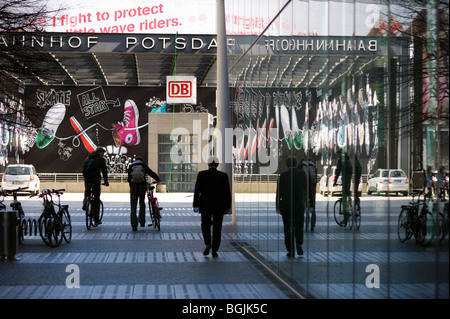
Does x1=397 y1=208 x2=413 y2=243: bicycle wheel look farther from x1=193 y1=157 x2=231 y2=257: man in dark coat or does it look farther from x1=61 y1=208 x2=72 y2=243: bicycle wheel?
x1=61 y1=208 x2=72 y2=243: bicycle wheel

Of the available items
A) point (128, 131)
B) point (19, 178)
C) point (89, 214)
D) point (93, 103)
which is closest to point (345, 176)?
point (89, 214)

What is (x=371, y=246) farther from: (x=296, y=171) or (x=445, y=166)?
(x=296, y=171)

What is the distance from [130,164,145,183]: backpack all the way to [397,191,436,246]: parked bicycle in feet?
39.0

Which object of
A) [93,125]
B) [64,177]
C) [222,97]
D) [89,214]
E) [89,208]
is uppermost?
[93,125]

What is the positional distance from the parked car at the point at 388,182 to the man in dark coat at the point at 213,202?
5.87 m

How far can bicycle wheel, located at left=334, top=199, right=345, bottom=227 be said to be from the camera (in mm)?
6308

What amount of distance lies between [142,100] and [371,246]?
4141cm

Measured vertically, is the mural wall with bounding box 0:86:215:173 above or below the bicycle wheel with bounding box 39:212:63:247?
above

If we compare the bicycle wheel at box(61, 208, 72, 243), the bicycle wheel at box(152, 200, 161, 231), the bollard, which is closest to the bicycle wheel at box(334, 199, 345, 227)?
the bollard

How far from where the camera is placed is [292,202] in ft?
28.1

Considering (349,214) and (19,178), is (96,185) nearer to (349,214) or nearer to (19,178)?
(349,214)

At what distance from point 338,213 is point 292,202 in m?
2.14

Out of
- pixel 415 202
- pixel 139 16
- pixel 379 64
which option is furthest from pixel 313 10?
pixel 139 16

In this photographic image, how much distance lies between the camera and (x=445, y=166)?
13.5ft
